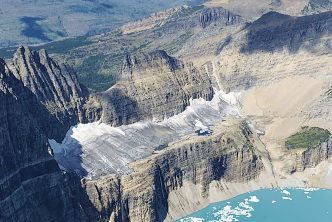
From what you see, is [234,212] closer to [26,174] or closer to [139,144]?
[139,144]

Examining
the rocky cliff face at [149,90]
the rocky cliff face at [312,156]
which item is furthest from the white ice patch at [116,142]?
the rocky cliff face at [312,156]

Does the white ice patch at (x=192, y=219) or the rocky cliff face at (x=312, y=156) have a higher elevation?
the rocky cliff face at (x=312, y=156)

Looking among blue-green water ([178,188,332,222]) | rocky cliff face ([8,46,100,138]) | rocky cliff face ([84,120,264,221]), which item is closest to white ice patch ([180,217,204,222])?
blue-green water ([178,188,332,222])

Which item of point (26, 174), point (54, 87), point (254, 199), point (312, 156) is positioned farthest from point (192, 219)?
point (54, 87)

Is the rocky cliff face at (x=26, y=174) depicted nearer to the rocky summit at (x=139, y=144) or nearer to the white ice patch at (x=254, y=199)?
the rocky summit at (x=139, y=144)

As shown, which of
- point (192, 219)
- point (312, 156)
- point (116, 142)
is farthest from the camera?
point (312, 156)

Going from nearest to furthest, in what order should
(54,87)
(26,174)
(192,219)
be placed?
(26,174) < (192,219) < (54,87)

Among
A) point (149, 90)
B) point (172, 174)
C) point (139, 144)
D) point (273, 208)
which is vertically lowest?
point (273, 208)
